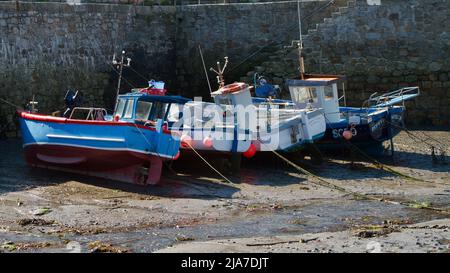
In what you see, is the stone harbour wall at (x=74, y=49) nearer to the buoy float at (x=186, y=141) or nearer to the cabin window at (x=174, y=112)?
the cabin window at (x=174, y=112)

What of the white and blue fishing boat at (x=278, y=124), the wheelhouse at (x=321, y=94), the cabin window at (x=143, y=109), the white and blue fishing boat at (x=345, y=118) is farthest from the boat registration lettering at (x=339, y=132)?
the cabin window at (x=143, y=109)

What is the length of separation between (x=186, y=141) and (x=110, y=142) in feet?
4.77

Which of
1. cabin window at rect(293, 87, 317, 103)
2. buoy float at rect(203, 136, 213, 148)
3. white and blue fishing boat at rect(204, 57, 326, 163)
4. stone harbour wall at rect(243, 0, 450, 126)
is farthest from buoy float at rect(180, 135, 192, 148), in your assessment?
stone harbour wall at rect(243, 0, 450, 126)

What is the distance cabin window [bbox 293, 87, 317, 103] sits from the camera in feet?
50.6

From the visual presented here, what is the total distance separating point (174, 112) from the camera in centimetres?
1401

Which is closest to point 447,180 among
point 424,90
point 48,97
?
point 424,90

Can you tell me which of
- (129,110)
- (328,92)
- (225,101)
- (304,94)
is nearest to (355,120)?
(328,92)

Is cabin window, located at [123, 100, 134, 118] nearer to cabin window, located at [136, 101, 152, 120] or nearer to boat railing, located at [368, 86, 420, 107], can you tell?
cabin window, located at [136, 101, 152, 120]

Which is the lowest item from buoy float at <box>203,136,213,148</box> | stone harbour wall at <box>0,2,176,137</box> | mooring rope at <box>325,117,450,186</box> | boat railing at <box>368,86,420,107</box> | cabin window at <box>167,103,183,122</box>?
mooring rope at <box>325,117,450,186</box>

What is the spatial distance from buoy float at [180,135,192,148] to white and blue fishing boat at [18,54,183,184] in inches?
16.7

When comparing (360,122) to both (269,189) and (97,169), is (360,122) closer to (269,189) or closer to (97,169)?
(269,189)

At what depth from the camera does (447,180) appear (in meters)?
13.0

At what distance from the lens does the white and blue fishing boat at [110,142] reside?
12.6m

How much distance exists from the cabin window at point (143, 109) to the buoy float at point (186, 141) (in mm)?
A: 706
